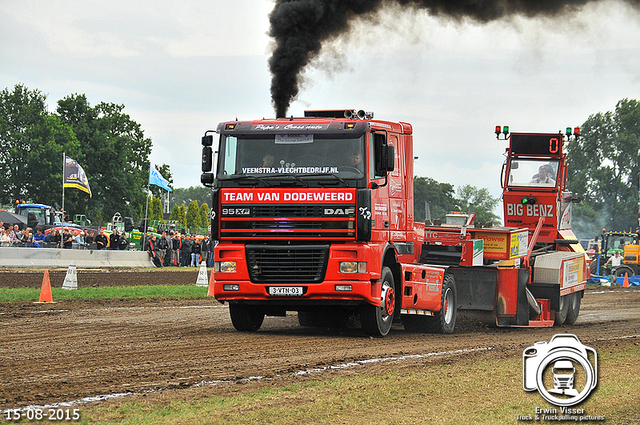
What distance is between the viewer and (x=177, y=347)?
10852 mm

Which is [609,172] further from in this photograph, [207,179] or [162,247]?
[207,179]

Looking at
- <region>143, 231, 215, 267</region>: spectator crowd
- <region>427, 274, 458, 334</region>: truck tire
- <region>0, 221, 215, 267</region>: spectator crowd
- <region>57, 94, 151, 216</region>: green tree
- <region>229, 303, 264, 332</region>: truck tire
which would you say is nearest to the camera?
<region>229, 303, 264, 332</region>: truck tire

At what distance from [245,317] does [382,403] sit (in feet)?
20.5

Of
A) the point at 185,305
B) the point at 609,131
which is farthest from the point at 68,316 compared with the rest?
the point at 609,131

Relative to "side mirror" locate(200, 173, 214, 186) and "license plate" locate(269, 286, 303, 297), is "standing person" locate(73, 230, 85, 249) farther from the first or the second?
"license plate" locate(269, 286, 303, 297)

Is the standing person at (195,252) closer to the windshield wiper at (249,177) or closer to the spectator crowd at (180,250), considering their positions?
the spectator crowd at (180,250)

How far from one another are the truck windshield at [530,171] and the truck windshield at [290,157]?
27.9ft

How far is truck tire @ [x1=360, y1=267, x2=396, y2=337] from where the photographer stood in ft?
41.2

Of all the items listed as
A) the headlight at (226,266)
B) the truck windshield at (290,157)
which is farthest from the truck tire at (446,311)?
the headlight at (226,266)

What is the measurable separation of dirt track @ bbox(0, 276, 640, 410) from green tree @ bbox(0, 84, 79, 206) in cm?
5388

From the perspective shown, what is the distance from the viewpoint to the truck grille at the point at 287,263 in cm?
1197

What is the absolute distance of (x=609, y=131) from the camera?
96375 millimetres

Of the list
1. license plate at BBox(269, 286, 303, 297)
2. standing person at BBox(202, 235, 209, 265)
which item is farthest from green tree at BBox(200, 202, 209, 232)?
license plate at BBox(269, 286, 303, 297)

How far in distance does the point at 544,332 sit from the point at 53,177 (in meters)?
59.4
